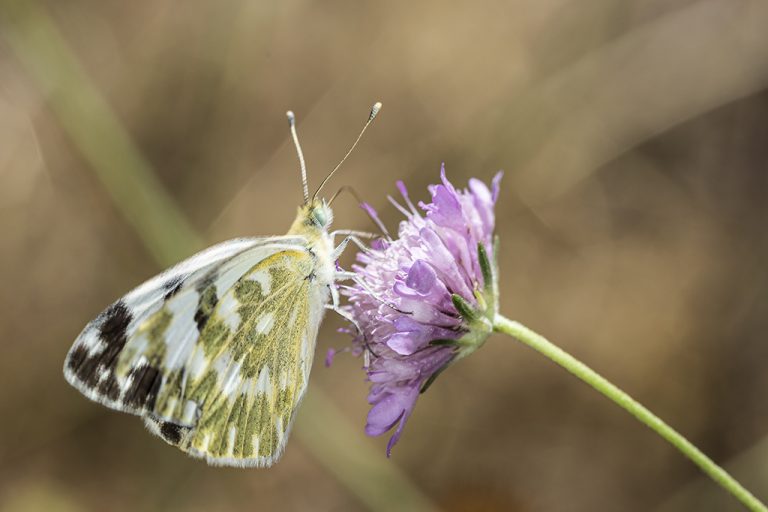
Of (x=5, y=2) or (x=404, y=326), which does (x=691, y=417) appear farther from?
(x=5, y=2)

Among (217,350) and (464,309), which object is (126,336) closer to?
(217,350)

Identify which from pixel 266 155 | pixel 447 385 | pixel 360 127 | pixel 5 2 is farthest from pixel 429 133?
pixel 5 2

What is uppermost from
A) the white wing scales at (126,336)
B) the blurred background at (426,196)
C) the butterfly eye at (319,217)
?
the white wing scales at (126,336)

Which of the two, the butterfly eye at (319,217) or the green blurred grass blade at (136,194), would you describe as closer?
the butterfly eye at (319,217)

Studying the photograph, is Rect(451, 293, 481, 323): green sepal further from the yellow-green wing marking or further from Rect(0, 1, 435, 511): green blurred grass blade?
Rect(0, 1, 435, 511): green blurred grass blade

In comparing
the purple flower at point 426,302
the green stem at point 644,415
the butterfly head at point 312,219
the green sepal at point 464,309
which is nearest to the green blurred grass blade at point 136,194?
the butterfly head at point 312,219

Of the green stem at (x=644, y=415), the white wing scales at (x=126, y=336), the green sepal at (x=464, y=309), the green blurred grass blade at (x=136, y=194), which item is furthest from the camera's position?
the green blurred grass blade at (x=136, y=194)

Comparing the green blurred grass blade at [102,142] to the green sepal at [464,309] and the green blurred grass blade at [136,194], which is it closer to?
the green blurred grass blade at [136,194]
